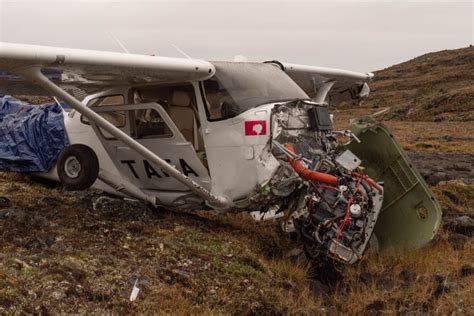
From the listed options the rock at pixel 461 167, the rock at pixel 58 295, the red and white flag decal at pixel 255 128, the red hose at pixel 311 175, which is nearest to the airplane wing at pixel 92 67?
the red and white flag decal at pixel 255 128

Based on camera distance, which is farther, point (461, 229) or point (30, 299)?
point (461, 229)

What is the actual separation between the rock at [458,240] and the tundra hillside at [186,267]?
1 centimetres

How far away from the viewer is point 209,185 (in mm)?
8008

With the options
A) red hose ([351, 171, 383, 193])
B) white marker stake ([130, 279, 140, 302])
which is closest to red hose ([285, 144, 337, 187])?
red hose ([351, 171, 383, 193])

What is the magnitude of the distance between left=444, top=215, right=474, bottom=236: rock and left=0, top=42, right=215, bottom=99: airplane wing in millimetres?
4197

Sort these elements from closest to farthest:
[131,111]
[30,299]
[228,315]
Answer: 1. [30,299]
2. [228,315]
3. [131,111]

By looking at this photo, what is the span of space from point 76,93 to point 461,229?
6.07 meters

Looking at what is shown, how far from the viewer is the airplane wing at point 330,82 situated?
34.0 feet

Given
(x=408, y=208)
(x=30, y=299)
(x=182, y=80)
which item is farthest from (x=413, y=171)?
(x=30, y=299)

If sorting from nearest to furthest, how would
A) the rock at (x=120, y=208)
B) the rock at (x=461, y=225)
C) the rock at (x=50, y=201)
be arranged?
the rock at (x=120, y=208) → the rock at (x=50, y=201) → the rock at (x=461, y=225)

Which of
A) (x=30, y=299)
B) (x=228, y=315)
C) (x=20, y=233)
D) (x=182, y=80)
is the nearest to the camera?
(x=30, y=299)

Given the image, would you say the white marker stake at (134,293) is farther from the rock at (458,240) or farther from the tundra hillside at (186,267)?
A: the rock at (458,240)

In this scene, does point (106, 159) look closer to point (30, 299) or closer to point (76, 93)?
point (76, 93)

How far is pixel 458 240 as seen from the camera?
27.1ft
